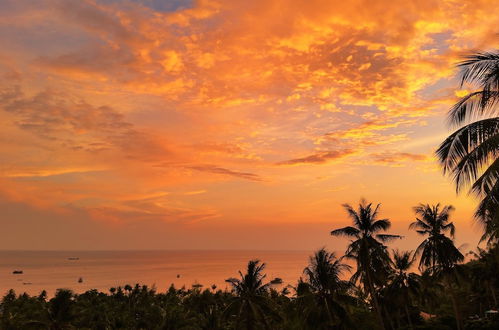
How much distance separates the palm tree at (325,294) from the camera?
37688mm

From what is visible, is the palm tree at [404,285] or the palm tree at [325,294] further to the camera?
the palm tree at [404,285]

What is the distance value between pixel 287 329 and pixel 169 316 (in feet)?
53.5

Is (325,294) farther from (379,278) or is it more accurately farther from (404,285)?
(404,285)

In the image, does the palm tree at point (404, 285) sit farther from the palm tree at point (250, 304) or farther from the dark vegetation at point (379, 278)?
the palm tree at point (250, 304)

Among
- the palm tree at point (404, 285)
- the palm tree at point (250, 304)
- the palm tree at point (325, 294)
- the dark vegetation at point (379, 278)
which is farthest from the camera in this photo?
the palm tree at point (404, 285)

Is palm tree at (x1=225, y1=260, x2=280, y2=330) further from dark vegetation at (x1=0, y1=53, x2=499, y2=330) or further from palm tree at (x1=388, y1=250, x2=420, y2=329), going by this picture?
palm tree at (x1=388, y1=250, x2=420, y2=329)

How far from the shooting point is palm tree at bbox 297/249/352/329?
37688mm

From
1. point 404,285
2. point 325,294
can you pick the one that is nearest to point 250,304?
point 325,294

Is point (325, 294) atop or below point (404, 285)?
atop

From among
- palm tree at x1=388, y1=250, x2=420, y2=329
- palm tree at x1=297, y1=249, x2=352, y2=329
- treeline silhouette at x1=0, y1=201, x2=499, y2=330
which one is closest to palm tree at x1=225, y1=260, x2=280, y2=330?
treeline silhouette at x1=0, y1=201, x2=499, y2=330

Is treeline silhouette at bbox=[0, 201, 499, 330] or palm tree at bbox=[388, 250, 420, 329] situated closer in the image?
treeline silhouette at bbox=[0, 201, 499, 330]

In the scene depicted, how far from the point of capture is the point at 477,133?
14617mm

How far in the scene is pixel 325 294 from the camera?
3859 centimetres

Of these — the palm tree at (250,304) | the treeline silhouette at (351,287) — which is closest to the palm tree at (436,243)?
the treeline silhouette at (351,287)
